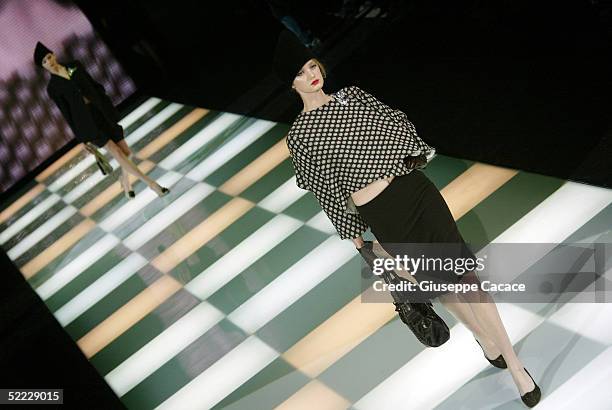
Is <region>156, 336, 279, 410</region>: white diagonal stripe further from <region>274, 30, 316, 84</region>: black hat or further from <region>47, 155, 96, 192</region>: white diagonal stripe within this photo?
<region>47, 155, 96, 192</region>: white diagonal stripe

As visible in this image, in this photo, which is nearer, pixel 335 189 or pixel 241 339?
pixel 335 189

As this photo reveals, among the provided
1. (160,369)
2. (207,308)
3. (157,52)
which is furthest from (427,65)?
(157,52)

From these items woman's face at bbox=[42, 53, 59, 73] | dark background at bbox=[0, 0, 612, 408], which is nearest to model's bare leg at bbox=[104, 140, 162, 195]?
woman's face at bbox=[42, 53, 59, 73]

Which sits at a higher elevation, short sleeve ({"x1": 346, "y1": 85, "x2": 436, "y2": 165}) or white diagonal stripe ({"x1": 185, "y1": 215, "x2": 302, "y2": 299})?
short sleeve ({"x1": 346, "y1": 85, "x2": 436, "y2": 165})

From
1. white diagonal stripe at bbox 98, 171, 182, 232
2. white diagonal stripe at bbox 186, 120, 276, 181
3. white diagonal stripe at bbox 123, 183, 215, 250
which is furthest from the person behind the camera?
white diagonal stripe at bbox 186, 120, 276, 181

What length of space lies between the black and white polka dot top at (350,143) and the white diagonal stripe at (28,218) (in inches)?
226

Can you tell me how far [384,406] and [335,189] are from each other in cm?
101

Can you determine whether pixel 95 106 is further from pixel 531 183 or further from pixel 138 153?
pixel 531 183

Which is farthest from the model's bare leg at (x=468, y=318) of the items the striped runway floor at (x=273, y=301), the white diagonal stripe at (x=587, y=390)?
the white diagonal stripe at (x=587, y=390)

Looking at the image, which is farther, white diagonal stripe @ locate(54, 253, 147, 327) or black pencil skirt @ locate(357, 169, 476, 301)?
white diagonal stripe @ locate(54, 253, 147, 327)

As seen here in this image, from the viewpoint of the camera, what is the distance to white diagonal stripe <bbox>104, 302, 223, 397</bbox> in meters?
3.70

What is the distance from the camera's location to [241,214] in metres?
4.88

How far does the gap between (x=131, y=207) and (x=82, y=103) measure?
113 cm

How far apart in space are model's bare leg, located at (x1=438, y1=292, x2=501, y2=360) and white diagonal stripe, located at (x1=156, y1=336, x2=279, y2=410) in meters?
A: 1.19
